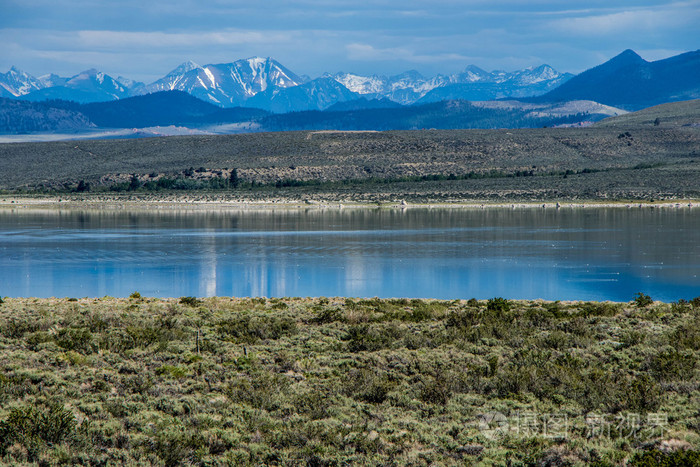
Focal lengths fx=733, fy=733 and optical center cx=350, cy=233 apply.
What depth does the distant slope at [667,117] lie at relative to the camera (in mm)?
156250

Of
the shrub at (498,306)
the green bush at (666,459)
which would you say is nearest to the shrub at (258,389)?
the green bush at (666,459)

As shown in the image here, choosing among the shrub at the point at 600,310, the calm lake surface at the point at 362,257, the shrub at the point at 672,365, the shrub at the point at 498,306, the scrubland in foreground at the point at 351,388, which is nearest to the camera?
the scrubland in foreground at the point at 351,388

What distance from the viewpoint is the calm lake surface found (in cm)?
2884

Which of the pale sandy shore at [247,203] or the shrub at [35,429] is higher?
the pale sandy shore at [247,203]

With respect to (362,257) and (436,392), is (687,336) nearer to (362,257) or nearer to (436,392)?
(436,392)

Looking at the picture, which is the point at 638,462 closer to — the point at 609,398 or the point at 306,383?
the point at 609,398

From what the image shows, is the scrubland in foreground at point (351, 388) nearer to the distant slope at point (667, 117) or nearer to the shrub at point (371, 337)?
the shrub at point (371, 337)

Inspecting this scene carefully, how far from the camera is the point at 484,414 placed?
38.1ft

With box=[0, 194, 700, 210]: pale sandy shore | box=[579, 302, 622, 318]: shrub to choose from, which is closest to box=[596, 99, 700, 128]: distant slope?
box=[0, 194, 700, 210]: pale sandy shore

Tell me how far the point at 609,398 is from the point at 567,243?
32.9 m

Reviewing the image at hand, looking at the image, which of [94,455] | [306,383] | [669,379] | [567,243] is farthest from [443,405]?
[567,243]

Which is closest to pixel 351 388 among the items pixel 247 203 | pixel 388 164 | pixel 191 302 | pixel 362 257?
pixel 191 302

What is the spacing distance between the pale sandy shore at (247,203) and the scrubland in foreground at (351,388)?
63460mm

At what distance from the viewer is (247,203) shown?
284 ft
